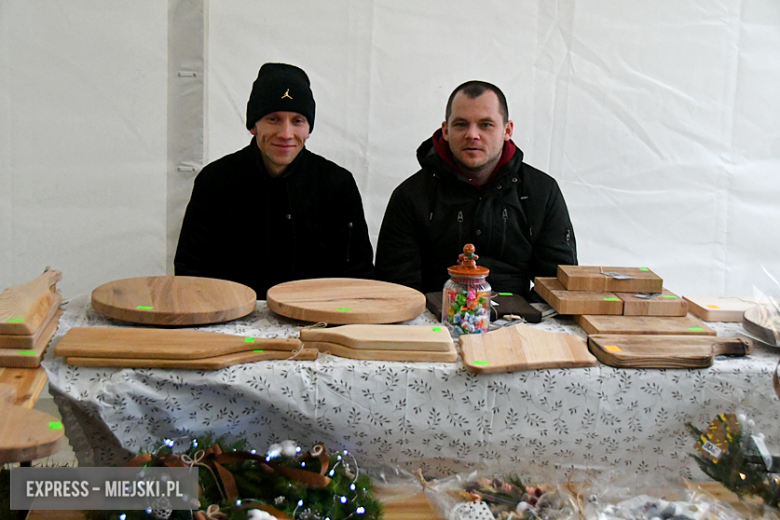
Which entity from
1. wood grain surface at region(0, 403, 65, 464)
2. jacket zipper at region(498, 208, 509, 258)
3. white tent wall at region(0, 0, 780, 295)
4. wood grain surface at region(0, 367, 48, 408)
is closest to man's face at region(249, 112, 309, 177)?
white tent wall at region(0, 0, 780, 295)

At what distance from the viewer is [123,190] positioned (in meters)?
3.04

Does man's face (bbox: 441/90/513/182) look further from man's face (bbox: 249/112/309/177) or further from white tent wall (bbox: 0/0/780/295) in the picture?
man's face (bbox: 249/112/309/177)

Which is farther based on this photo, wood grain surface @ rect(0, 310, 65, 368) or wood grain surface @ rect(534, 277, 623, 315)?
wood grain surface @ rect(534, 277, 623, 315)

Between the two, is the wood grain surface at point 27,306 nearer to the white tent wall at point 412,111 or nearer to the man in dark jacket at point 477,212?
the white tent wall at point 412,111

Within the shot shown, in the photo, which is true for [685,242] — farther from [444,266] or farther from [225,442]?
[225,442]

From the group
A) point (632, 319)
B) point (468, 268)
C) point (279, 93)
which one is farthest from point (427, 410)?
point (279, 93)

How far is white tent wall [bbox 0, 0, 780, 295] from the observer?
2941 mm

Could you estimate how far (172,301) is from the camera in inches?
73.9

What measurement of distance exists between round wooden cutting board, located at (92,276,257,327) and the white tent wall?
3.79ft

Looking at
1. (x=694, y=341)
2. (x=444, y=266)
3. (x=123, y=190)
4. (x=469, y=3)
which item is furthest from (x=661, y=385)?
(x=123, y=190)

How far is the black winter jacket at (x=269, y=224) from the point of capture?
2902mm

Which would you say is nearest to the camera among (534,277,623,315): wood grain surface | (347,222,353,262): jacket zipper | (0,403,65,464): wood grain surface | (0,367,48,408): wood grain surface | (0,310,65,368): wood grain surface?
(0,403,65,464): wood grain surface

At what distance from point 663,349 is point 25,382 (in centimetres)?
151

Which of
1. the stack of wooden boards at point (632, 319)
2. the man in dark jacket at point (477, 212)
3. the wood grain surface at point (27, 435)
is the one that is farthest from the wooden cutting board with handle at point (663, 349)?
the wood grain surface at point (27, 435)
